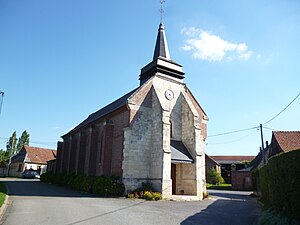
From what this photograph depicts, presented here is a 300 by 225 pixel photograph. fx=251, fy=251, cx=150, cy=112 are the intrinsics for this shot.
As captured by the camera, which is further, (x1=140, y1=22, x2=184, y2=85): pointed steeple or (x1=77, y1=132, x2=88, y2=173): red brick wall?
(x1=77, y1=132, x2=88, y2=173): red brick wall

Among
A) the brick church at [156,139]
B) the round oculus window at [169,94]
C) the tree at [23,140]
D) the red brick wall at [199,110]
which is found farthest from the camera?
the tree at [23,140]

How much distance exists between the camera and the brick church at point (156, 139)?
18047 millimetres

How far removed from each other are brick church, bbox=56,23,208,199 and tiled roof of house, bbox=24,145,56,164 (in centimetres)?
3011

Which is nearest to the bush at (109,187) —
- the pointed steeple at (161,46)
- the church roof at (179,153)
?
the church roof at (179,153)

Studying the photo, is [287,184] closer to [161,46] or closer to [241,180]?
[161,46]

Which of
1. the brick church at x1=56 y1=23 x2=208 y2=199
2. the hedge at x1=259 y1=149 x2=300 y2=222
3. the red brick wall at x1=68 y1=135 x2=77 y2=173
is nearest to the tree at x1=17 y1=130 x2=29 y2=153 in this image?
the red brick wall at x1=68 y1=135 x2=77 y2=173

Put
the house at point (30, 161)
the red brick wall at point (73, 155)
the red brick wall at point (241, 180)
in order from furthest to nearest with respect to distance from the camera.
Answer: the house at point (30, 161) < the red brick wall at point (241, 180) < the red brick wall at point (73, 155)

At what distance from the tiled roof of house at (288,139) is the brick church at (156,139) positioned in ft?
25.3

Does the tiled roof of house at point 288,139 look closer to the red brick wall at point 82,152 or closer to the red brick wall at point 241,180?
the red brick wall at point 241,180

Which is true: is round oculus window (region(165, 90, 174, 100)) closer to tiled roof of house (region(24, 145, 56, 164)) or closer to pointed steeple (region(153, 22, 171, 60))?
pointed steeple (region(153, 22, 171, 60))

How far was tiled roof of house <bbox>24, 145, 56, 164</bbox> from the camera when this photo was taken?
160 ft

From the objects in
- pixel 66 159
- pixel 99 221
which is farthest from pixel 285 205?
pixel 66 159

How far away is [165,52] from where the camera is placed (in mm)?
24219

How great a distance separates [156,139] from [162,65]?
7235 mm
